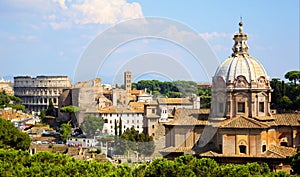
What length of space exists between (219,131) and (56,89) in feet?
285

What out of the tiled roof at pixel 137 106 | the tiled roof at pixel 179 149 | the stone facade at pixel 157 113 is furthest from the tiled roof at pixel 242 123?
the tiled roof at pixel 137 106

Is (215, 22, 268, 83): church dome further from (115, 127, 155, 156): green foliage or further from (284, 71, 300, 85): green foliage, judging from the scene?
(284, 71, 300, 85): green foliage

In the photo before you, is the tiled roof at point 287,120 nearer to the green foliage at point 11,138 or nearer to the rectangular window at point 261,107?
the rectangular window at point 261,107

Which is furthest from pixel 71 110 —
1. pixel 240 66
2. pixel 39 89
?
pixel 240 66

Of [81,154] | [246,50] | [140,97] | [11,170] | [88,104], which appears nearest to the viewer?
[11,170]

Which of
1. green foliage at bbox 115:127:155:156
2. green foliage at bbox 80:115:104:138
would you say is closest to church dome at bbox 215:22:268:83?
green foliage at bbox 115:127:155:156

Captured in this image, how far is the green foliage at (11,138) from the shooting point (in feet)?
121

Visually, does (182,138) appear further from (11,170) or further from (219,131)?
(11,170)

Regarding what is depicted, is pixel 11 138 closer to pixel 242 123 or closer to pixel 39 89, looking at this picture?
pixel 242 123

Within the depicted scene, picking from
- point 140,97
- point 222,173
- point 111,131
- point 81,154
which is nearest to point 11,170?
point 222,173

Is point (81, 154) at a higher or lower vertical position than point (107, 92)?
lower

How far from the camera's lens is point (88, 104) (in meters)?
74.8

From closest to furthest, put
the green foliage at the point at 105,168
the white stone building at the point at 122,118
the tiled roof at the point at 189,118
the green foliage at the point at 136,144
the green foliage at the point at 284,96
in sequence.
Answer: the green foliage at the point at 105,168 → the tiled roof at the point at 189,118 → the green foliage at the point at 136,144 → the green foliage at the point at 284,96 → the white stone building at the point at 122,118

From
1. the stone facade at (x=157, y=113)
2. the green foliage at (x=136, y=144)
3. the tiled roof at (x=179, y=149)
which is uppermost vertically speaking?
the stone facade at (x=157, y=113)
